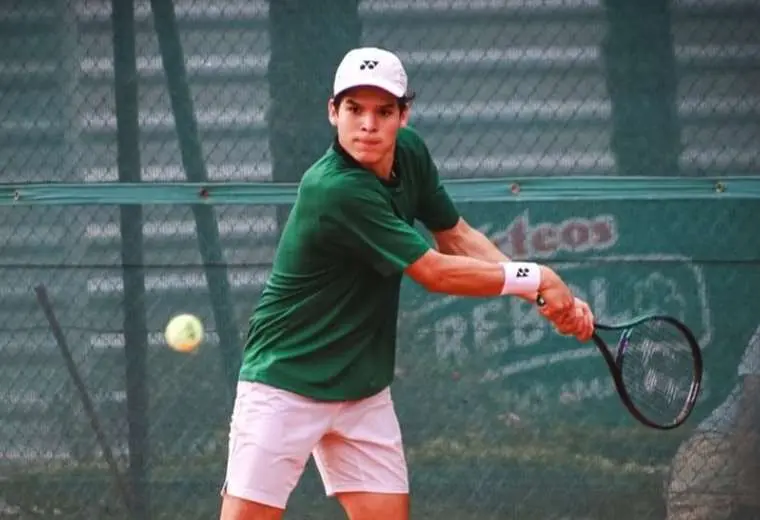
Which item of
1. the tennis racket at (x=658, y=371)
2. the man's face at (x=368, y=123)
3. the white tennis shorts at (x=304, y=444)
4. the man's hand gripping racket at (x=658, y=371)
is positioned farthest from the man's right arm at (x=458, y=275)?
the tennis racket at (x=658, y=371)

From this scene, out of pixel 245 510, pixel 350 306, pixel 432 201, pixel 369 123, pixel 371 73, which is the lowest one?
pixel 245 510

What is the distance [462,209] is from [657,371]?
1.00 meters

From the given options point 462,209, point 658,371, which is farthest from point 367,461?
point 462,209

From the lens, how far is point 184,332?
20.8 ft

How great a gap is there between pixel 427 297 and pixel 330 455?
66.0 inches

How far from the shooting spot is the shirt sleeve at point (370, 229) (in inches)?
171

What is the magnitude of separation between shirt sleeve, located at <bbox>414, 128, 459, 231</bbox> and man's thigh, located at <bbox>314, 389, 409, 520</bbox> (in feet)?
1.84

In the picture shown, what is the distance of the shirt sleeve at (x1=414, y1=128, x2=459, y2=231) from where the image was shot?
474 cm

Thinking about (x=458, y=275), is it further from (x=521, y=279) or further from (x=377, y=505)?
(x=377, y=505)

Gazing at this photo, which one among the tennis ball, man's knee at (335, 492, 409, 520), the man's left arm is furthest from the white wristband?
the tennis ball

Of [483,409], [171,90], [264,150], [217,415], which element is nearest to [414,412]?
[483,409]

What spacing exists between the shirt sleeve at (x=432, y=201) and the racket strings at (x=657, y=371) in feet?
3.46

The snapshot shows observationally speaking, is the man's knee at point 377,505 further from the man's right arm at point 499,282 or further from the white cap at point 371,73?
the white cap at point 371,73

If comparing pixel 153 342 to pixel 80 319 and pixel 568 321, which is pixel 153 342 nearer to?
pixel 80 319
